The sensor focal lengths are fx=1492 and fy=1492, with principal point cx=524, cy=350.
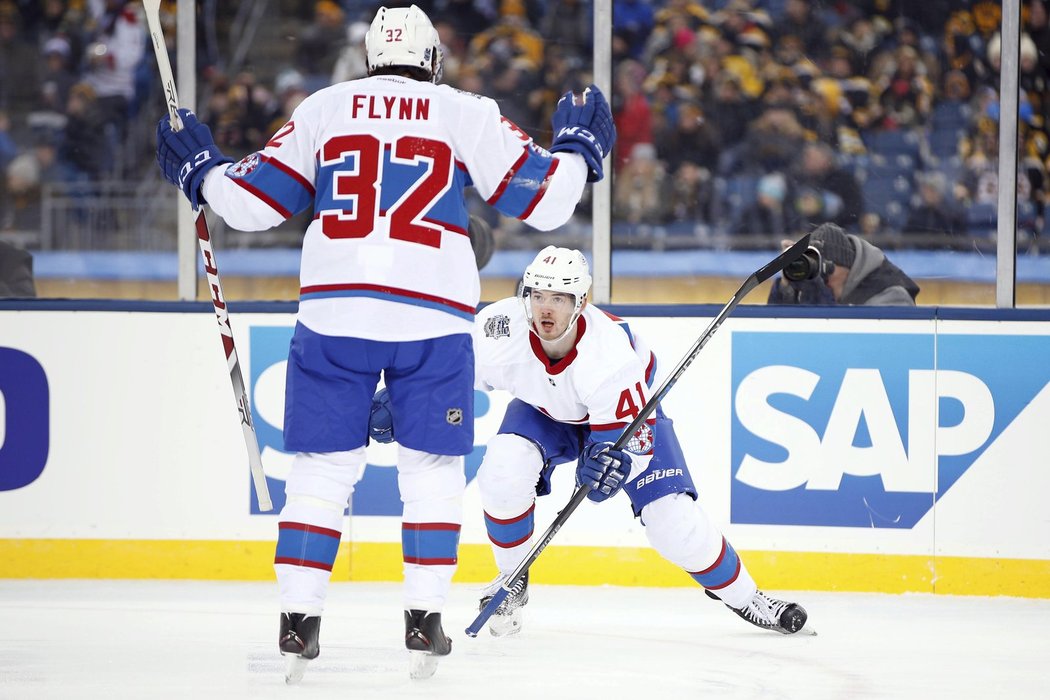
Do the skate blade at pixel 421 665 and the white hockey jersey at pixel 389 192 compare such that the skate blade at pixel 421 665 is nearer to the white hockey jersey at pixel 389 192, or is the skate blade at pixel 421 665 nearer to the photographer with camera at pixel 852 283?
the white hockey jersey at pixel 389 192

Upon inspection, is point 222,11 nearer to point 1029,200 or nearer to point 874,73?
point 874,73

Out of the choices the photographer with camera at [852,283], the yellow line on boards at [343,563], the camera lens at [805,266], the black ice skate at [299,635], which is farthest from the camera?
the photographer with camera at [852,283]

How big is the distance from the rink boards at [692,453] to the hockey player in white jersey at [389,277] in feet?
4.46

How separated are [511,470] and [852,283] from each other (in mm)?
1429

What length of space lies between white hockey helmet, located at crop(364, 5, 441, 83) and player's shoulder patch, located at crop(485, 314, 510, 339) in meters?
0.76

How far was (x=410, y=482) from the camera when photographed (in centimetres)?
293

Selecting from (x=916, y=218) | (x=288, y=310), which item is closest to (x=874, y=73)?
(x=916, y=218)

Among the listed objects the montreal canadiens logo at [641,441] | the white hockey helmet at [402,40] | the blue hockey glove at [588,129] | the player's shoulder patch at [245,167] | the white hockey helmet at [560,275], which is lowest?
the montreal canadiens logo at [641,441]

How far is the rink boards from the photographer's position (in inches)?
163

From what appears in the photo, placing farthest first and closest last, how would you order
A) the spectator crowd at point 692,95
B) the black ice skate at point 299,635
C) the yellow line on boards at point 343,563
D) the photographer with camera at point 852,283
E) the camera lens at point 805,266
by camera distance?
the spectator crowd at point 692,95 → the photographer with camera at point 852,283 → the yellow line on boards at point 343,563 → the camera lens at point 805,266 → the black ice skate at point 299,635

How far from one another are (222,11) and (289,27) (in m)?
0.23

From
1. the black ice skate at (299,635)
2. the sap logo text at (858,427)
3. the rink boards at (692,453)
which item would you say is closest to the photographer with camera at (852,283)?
the rink boards at (692,453)

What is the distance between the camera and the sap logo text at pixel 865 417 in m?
4.14

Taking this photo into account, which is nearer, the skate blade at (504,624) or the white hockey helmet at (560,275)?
the white hockey helmet at (560,275)
